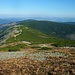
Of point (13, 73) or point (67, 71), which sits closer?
point (67, 71)

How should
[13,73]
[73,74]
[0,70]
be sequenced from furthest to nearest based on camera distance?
[0,70]
[13,73]
[73,74]

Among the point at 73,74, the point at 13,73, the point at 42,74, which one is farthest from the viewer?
the point at 13,73

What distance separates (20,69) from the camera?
28344 mm

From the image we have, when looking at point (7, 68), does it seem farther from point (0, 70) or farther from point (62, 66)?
point (62, 66)

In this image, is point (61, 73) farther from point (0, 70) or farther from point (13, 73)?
point (0, 70)

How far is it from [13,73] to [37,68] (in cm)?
333

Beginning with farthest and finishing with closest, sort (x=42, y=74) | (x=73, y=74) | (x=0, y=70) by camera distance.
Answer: (x=0, y=70) → (x=42, y=74) → (x=73, y=74)


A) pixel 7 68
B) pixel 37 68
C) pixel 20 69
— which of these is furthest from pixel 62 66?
pixel 7 68

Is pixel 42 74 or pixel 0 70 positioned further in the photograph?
pixel 0 70

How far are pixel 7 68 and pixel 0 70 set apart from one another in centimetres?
116

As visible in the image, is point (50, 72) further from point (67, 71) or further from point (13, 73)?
point (13, 73)

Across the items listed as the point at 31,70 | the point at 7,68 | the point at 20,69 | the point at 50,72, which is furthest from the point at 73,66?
the point at 7,68

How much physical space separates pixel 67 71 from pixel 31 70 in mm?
5079

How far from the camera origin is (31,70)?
1071 inches
